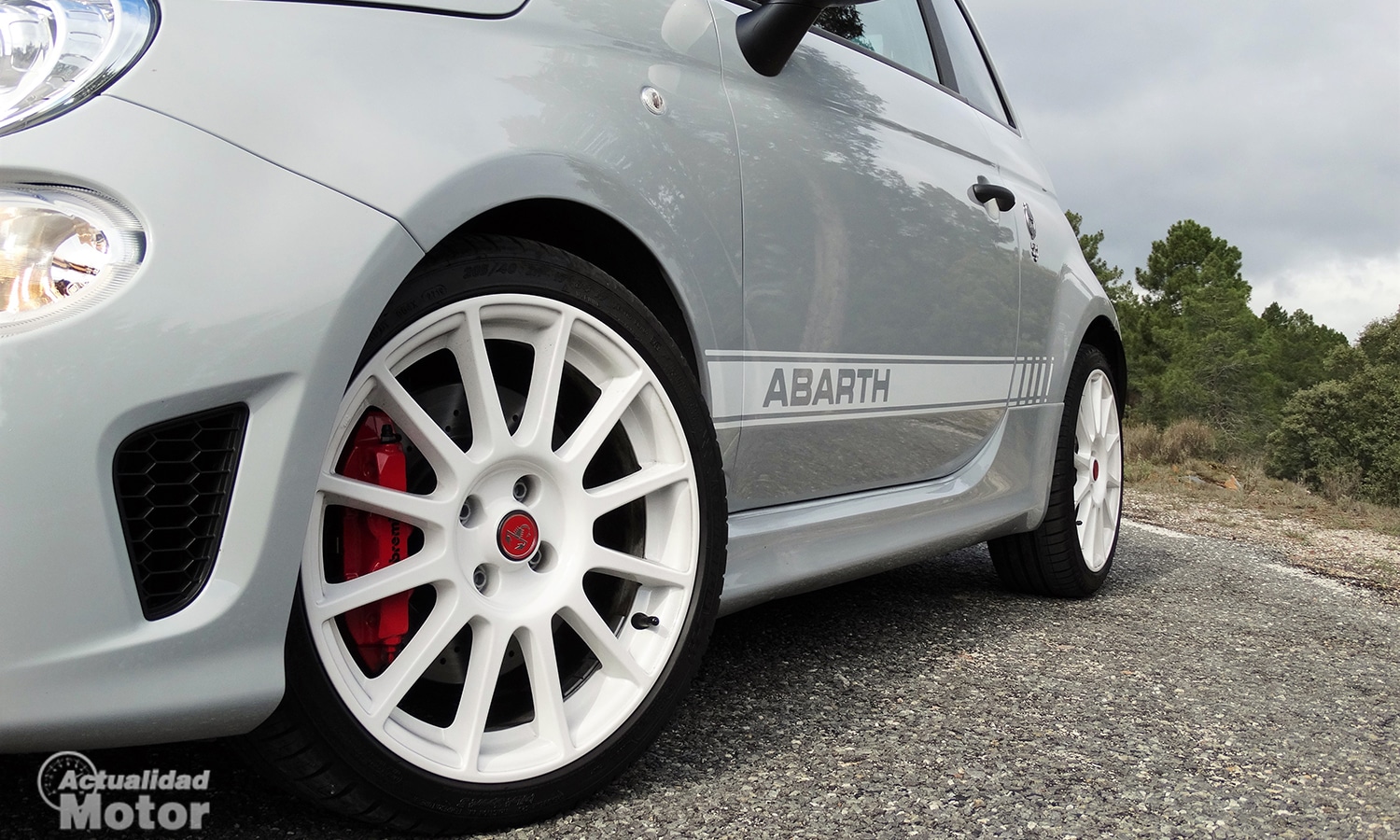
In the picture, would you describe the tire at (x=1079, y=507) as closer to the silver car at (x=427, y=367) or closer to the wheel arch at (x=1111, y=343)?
the wheel arch at (x=1111, y=343)

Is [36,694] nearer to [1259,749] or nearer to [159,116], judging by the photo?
[159,116]

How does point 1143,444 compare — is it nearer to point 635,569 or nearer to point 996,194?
point 996,194

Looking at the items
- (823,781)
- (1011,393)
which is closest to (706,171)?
(823,781)

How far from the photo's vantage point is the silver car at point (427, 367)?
3.72 ft

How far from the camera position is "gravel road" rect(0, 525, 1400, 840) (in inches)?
64.4

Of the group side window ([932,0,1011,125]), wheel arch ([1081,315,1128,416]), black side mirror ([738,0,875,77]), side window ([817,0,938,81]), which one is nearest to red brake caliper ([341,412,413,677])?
black side mirror ([738,0,875,77])

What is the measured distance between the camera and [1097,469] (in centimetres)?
356

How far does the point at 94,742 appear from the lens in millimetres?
1175

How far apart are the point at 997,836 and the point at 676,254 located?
3.39ft

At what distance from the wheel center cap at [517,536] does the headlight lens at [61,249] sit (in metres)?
0.58

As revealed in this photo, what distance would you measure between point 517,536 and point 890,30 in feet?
6.36

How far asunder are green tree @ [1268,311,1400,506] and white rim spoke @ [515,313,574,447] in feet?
117

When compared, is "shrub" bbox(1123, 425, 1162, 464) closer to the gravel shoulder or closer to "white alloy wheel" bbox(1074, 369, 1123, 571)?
the gravel shoulder

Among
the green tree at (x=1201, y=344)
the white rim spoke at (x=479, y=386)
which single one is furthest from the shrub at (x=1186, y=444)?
the green tree at (x=1201, y=344)
